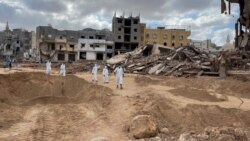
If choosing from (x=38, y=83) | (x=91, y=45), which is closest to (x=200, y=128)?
(x=38, y=83)

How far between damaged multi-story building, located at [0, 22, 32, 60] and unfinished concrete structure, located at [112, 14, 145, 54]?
20516 millimetres

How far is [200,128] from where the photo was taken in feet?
56.8

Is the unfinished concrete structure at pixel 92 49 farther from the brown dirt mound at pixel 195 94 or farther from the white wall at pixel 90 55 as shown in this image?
the brown dirt mound at pixel 195 94

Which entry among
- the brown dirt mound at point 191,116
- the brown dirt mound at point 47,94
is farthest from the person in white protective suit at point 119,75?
Result: the brown dirt mound at point 191,116

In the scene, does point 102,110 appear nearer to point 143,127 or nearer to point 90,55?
point 143,127

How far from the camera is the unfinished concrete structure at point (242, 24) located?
42456mm

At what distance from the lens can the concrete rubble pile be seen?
36.6 meters

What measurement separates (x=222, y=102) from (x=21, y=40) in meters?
87.1

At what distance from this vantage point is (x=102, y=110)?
20.6 metres

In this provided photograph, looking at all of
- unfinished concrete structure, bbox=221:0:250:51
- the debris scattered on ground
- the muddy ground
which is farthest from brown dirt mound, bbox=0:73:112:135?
unfinished concrete structure, bbox=221:0:250:51

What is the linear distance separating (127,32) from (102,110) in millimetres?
73471

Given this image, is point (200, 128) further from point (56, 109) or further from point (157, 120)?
point (56, 109)

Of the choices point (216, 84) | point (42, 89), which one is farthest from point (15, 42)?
point (216, 84)

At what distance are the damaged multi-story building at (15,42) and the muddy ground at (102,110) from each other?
228 feet
